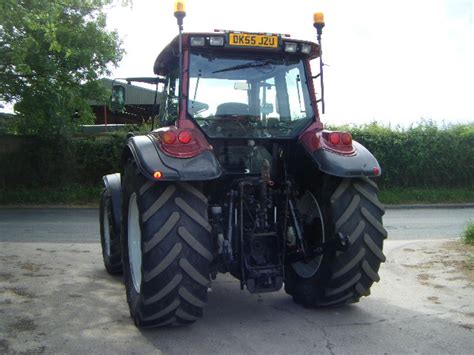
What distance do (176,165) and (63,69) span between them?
490 inches

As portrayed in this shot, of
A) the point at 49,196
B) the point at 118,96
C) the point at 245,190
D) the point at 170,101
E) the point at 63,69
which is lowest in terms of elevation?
the point at 49,196

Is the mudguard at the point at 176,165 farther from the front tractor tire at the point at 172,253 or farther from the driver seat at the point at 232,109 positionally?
the driver seat at the point at 232,109

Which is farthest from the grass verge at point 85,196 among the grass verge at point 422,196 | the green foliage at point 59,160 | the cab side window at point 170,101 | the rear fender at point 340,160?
the rear fender at point 340,160

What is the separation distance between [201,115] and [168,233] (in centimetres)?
134

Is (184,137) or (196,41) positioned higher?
(196,41)

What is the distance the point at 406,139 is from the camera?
19.6 m

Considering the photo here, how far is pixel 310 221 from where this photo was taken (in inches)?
206

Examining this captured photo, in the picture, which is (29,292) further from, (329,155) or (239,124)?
(329,155)

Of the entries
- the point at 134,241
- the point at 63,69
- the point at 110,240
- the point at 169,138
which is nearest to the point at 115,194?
the point at 110,240

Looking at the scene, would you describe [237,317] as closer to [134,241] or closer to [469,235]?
[134,241]

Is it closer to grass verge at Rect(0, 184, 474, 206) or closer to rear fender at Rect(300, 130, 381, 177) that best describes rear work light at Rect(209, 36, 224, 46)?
rear fender at Rect(300, 130, 381, 177)

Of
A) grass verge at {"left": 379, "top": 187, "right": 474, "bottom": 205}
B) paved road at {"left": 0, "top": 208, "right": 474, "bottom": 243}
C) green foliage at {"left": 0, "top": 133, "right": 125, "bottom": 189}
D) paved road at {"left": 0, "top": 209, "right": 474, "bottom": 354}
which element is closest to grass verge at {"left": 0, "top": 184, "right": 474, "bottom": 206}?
grass verge at {"left": 379, "top": 187, "right": 474, "bottom": 205}

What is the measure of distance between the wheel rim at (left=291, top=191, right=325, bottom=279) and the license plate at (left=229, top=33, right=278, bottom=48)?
1471mm

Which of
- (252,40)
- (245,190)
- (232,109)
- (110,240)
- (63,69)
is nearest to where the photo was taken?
(245,190)
